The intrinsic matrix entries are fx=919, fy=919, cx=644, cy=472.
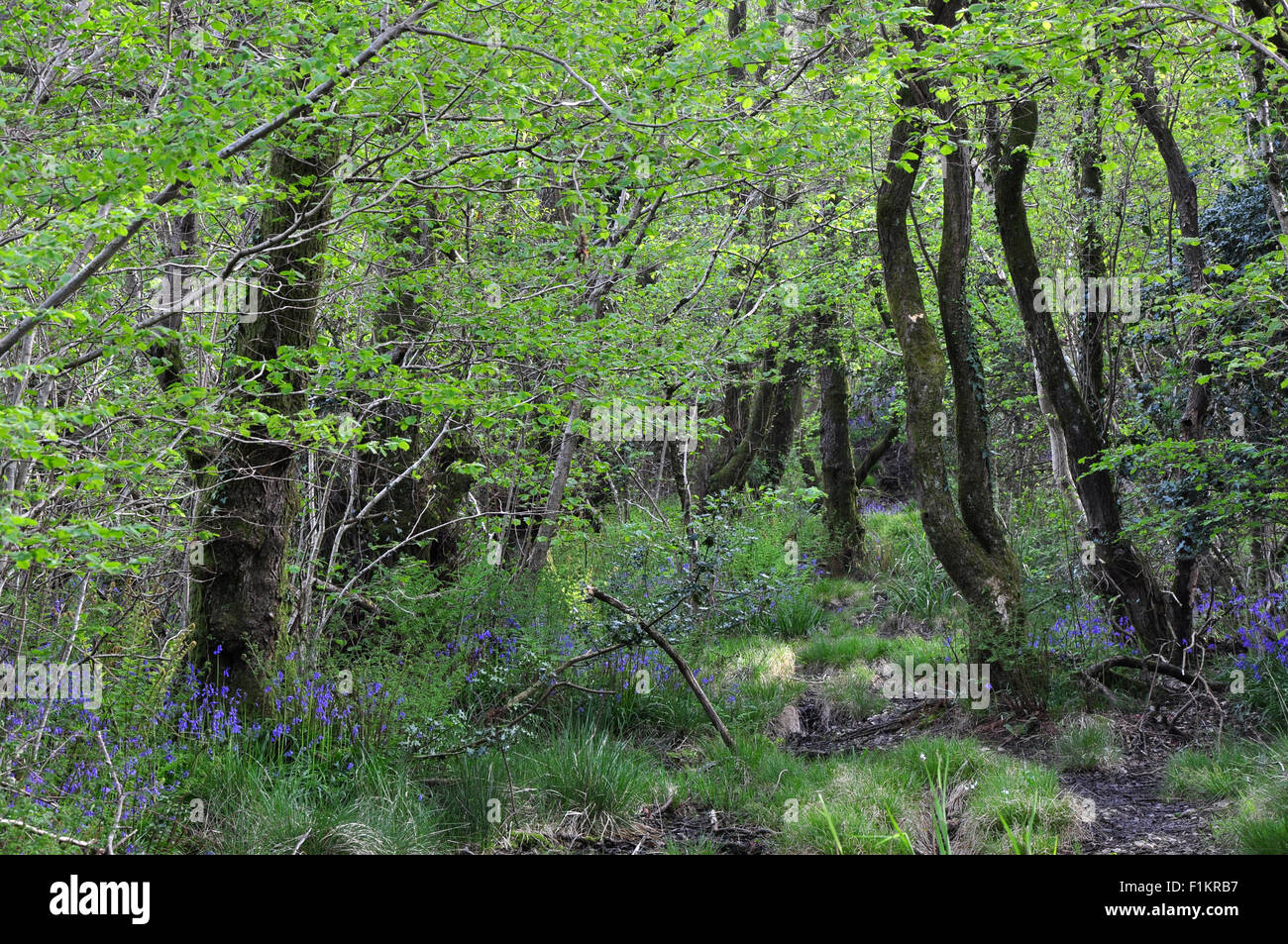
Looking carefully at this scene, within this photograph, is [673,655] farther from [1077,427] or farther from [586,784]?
[1077,427]

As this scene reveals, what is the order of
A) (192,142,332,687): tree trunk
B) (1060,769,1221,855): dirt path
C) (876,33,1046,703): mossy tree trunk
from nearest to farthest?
(1060,769,1221,855): dirt path → (192,142,332,687): tree trunk → (876,33,1046,703): mossy tree trunk

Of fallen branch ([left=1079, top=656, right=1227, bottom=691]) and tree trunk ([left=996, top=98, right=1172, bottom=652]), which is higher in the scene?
tree trunk ([left=996, top=98, right=1172, bottom=652])

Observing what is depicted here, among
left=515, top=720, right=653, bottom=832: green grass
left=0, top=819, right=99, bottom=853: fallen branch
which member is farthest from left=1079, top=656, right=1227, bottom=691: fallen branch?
left=0, top=819, right=99, bottom=853: fallen branch

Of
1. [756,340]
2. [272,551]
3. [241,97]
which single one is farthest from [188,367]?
[756,340]

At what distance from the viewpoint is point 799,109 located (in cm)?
517

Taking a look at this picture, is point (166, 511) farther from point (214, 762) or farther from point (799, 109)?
point (799, 109)

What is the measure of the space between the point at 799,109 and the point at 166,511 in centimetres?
447

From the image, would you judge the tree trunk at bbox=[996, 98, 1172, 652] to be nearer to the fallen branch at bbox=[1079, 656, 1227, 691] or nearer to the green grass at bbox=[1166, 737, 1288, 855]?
the fallen branch at bbox=[1079, 656, 1227, 691]

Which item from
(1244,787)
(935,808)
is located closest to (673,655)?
(935,808)

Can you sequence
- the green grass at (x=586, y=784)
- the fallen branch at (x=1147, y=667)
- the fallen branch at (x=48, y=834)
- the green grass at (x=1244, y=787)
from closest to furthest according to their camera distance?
the fallen branch at (x=48, y=834), the green grass at (x=1244, y=787), the green grass at (x=586, y=784), the fallen branch at (x=1147, y=667)

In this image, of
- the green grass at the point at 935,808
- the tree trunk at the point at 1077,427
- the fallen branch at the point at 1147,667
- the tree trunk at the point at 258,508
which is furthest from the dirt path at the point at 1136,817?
the tree trunk at the point at 258,508

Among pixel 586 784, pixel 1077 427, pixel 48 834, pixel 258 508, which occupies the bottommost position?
pixel 586 784

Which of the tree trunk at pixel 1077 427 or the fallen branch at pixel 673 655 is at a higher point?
the tree trunk at pixel 1077 427

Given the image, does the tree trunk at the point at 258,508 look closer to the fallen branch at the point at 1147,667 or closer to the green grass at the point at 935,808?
the green grass at the point at 935,808
